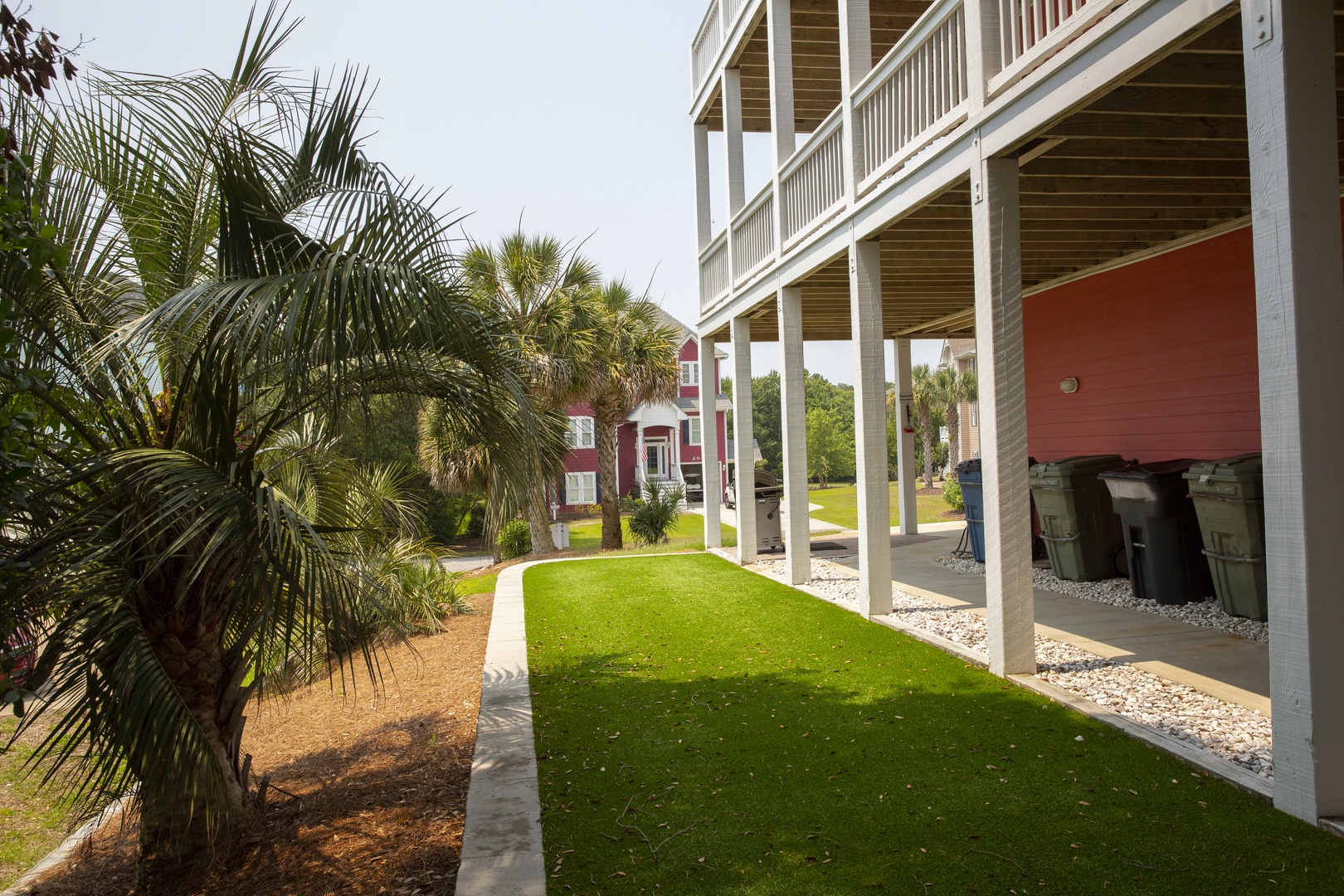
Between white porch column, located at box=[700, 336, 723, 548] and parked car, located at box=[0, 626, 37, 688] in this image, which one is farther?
white porch column, located at box=[700, 336, 723, 548]

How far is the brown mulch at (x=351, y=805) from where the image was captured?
379 centimetres

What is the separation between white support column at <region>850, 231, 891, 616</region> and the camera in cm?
749

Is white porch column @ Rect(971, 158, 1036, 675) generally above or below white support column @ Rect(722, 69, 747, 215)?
below

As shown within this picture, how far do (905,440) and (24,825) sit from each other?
40.1ft

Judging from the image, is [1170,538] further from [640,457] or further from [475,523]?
[640,457]

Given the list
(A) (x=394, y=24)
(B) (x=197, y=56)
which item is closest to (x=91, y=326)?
(B) (x=197, y=56)

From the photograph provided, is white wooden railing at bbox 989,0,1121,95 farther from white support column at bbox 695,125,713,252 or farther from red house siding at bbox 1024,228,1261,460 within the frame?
white support column at bbox 695,125,713,252

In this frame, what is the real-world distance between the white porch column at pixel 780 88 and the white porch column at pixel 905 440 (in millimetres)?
5768

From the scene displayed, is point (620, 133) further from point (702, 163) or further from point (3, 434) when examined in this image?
point (3, 434)

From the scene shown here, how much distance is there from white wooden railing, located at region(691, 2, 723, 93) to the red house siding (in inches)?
215

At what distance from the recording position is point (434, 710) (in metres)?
6.36

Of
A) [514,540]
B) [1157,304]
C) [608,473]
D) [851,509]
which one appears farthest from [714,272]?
[851,509]

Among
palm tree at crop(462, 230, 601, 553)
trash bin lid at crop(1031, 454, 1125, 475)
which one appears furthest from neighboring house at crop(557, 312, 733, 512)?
trash bin lid at crop(1031, 454, 1125, 475)

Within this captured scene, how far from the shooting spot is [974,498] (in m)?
10.3
